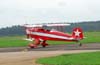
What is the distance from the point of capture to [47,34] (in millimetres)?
54812

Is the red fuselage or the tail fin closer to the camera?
the tail fin

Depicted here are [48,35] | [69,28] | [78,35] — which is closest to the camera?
[78,35]

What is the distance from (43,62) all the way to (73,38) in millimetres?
23547

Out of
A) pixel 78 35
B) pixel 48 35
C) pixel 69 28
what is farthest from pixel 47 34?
pixel 69 28

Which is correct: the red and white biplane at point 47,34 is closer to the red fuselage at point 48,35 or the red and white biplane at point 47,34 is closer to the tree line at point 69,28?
the red fuselage at point 48,35

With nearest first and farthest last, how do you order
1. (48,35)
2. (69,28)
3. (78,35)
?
(78,35) < (48,35) < (69,28)

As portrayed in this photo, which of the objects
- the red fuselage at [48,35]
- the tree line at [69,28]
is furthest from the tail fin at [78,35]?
the tree line at [69,28]

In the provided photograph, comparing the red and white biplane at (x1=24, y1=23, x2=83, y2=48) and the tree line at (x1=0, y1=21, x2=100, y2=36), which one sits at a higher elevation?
the red and white biplane at (x1=24, y1=23, x2=83, y2=48)

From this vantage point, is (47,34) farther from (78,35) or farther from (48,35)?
(78,35)

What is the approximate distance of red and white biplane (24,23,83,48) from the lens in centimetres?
5279

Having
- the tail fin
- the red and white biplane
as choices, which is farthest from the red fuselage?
the tail fin

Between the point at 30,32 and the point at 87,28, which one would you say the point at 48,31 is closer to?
the point at 30,32

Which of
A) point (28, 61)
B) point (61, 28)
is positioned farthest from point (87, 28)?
point (28, 61)

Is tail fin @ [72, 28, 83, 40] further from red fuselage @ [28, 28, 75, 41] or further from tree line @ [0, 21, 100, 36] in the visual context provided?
tree line @ [0, 21, 100, 36]
